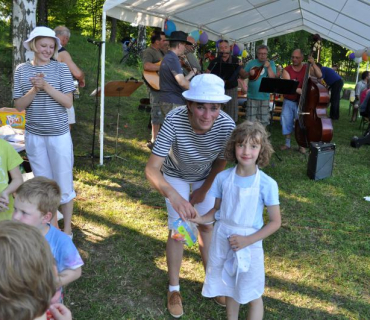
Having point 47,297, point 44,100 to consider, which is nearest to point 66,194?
point 44,100

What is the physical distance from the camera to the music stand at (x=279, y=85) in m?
6.43

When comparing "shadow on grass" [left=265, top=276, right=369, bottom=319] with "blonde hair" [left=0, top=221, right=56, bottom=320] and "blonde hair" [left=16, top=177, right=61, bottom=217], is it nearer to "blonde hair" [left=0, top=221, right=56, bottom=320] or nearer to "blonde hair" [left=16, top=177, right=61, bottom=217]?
"blonde hair" [left=16, top=177, right=61, bottom=217]

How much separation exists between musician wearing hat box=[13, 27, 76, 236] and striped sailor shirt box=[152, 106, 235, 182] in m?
1.12

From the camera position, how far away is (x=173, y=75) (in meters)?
5.57

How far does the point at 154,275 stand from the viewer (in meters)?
3.26

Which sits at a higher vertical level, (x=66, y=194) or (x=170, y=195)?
(x=170, y=195)

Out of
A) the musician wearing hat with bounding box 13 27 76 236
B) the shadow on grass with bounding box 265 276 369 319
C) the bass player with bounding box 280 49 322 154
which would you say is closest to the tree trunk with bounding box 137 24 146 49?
the bass player with bounding box 280 49 322 154

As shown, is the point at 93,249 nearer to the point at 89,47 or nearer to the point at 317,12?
the point at 317,12

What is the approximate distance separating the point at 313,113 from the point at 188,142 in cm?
451

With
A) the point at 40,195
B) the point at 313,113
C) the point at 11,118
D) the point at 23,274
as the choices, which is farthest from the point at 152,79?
the point at 23,274

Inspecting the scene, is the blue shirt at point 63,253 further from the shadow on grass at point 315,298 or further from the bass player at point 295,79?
the bass player at point 295,79

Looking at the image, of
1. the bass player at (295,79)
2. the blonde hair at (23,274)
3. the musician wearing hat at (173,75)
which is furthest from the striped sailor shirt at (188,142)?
the bass player at (295,79)

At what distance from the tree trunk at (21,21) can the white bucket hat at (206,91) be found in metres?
5.05

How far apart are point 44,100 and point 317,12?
864cm
